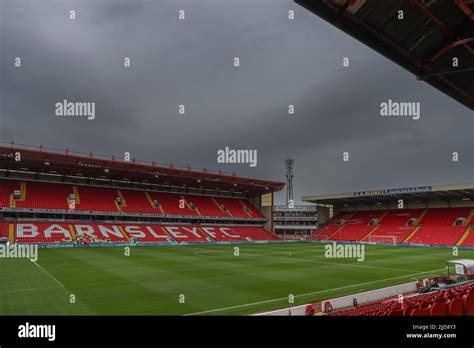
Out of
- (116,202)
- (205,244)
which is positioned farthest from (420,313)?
(116,202)

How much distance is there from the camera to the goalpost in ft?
194

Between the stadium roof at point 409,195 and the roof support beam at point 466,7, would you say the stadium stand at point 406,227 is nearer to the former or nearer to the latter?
the stadium roof at point 409,195

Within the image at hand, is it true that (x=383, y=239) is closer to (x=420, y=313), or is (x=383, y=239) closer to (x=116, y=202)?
(x=116, y=202)

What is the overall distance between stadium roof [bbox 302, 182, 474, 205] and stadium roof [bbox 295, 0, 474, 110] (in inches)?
1967

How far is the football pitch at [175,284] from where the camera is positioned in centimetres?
1398

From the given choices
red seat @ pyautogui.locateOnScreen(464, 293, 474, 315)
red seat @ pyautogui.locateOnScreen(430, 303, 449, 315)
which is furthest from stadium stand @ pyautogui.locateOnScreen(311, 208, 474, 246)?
red seat @ pyautogui.locateOnScreen(430, 303, 449, 315)

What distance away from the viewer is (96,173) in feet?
186

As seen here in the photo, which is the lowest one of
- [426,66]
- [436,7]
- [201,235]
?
[201,235]

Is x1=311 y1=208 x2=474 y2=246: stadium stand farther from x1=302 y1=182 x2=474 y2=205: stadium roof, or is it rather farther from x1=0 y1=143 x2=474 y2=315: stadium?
x1=302 y1=182 x2=474 y2=205: stadium roof

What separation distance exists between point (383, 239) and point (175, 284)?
2037 inches
